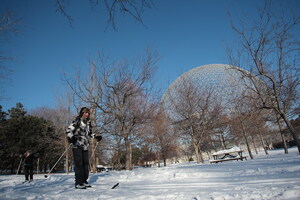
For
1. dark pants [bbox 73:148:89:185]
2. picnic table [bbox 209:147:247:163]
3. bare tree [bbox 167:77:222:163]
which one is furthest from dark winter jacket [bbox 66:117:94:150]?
bare tree [bbox 167:77:222:163]

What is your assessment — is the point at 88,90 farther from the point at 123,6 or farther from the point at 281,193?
the point at 281,193

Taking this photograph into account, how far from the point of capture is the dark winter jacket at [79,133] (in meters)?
4.62

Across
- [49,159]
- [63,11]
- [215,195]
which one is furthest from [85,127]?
[49,159]

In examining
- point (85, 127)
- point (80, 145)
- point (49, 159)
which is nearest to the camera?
point (80, 145)

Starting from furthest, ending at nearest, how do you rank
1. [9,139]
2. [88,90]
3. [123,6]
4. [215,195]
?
[9,139] → [88,90] → [123,6] → [215,195]

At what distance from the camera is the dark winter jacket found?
15.1 feet

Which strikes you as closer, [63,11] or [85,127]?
[63,11]

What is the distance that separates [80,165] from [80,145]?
1.63ft

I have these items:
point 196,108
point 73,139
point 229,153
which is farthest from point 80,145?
point 229,153

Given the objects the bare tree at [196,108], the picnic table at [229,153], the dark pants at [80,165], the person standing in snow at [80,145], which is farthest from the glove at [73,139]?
the bare tree at [196,108]

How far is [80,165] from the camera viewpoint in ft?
14.8

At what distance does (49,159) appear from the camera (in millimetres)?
27891

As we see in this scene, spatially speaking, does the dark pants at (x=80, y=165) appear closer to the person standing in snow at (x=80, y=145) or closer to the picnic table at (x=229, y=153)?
the person standing in snow at (x=80, y=145)

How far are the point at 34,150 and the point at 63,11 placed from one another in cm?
2823
